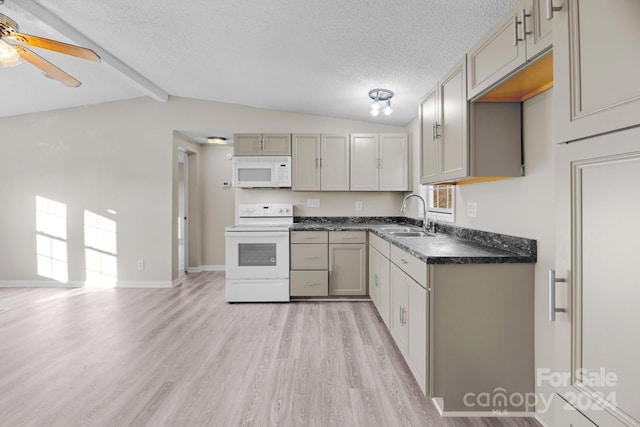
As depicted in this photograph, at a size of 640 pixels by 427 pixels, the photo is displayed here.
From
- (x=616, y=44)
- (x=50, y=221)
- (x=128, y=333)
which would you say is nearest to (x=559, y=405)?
(x=616, y=44)

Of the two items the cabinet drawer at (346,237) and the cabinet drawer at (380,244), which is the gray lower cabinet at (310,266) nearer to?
the cabinet drawer at (346,237)

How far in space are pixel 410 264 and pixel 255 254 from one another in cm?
213

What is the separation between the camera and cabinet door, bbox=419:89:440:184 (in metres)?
2.24

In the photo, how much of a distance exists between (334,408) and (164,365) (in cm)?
129

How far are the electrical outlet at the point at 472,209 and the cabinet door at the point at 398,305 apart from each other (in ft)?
2.27

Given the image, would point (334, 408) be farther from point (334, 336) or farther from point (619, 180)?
point (619, 180)

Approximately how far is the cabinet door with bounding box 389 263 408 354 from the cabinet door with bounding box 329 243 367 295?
1121 millimetres

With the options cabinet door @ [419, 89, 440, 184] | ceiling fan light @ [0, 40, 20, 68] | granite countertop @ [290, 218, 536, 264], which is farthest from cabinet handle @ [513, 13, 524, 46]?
ceiling fan light @ [0, 40, 20, 68]

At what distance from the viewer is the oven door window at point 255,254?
365 centimetres

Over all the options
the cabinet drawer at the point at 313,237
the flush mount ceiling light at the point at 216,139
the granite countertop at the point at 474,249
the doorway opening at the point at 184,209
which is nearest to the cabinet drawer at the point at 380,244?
the granite countertop at the point at 474,249

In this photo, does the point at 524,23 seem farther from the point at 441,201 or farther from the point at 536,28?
the point at 441,201

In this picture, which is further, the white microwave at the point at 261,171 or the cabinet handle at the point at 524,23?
the white microwave at the point at 261,171

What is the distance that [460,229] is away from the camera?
251 cm

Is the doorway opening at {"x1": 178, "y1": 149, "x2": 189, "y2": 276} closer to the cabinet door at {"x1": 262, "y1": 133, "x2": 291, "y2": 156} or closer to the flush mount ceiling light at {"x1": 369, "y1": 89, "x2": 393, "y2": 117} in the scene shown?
the cabinet door at {"x1": 262, "y1": 133, "x2": 291, "y2": 156}
